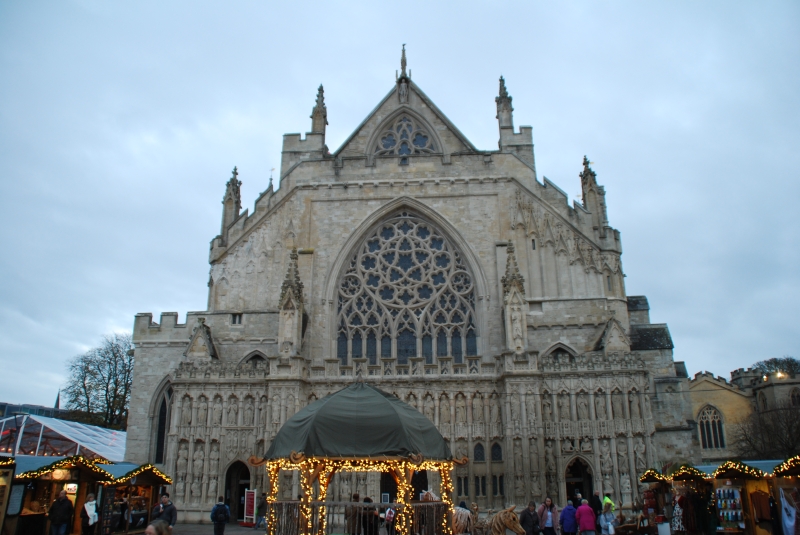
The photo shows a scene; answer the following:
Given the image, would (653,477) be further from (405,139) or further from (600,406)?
(405,139)

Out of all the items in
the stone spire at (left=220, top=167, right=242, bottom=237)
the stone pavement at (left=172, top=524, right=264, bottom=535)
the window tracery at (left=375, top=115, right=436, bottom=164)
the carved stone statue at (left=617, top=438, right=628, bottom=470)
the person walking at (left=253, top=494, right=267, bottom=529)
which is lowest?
the stone pavement at (left=172, top=524, right=264, bottom=535)

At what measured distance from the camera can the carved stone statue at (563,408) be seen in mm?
21609

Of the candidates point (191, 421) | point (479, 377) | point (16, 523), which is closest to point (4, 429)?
point (191, 421)

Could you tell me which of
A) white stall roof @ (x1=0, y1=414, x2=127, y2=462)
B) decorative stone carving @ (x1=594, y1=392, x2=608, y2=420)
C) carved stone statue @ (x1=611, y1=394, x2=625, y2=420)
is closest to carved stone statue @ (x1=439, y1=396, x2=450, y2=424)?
decorative stone carving @ (x1=594, y1=392, x2=608, y2=420)

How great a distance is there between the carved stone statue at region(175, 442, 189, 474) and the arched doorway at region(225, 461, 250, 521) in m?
1.47

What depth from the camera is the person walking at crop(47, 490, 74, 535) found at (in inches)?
520

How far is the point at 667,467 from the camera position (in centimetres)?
2125

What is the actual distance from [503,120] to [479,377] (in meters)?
12.3

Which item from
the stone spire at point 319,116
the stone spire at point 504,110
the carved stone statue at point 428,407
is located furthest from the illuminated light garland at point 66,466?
the stone spire at point 504,110

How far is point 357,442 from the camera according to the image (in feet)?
37.1

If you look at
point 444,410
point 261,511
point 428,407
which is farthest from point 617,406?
point 261,511

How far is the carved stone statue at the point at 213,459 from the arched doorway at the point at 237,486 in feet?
1.89

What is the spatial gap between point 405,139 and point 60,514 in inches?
822

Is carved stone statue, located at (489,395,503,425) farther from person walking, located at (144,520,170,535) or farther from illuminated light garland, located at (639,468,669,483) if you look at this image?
person walking, located at (144,520,170,535)
